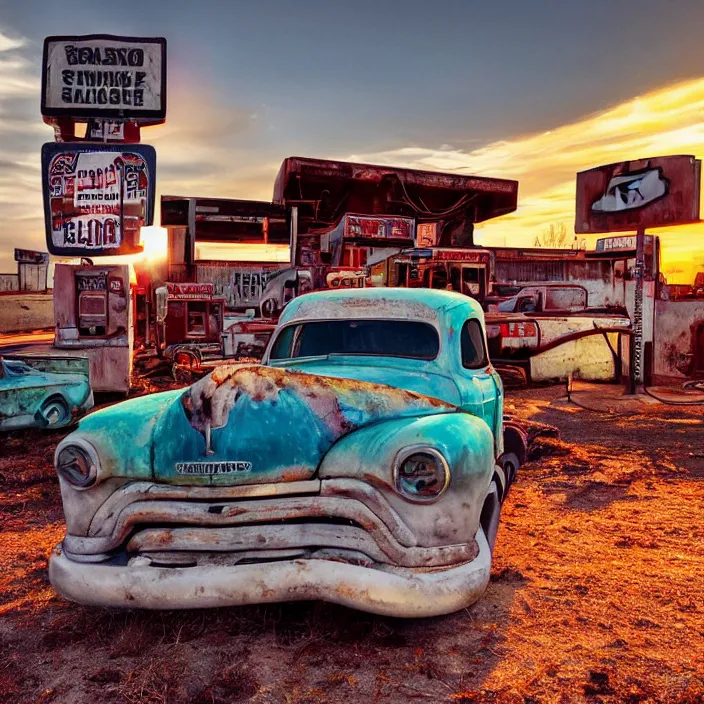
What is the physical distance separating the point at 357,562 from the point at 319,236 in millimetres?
23319

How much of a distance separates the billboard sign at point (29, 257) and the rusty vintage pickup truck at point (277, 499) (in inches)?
1693

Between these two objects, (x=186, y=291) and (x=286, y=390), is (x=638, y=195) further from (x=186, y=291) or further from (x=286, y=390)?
(x=186, y=291)

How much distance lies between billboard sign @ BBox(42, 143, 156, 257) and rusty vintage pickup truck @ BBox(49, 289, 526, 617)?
9660 mm

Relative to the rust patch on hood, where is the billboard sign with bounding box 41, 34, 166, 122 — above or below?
above

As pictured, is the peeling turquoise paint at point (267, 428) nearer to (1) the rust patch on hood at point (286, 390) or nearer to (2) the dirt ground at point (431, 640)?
(1) the rust patch on hood at point (286, 390)

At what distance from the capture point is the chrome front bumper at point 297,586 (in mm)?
2467

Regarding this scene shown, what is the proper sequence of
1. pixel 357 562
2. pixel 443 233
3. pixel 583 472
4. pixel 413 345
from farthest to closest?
pixel 443 233 < pixel 583 472 < pixel 413 345 < pixel 357 562

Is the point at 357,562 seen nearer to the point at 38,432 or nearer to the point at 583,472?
the point at 583,472

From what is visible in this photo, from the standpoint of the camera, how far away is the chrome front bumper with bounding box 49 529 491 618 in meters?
2.47

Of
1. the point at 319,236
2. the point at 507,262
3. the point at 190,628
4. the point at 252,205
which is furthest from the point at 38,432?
the point at 507,262

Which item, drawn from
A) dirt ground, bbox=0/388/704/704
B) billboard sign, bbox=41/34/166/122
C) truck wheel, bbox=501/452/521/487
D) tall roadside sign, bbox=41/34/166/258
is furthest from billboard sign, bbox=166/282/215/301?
truck wheel, bbox=501/452/521/487

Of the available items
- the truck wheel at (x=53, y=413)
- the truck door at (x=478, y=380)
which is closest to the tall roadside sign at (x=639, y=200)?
→ the truck door at (x=478, y=380)

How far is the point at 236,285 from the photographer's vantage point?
32.5 meters

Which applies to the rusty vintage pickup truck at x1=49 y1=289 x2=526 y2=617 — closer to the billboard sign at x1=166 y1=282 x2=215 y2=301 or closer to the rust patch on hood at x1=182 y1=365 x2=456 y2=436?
the rust patch on hood at x1=182 y1=365 x2=456 y2=436
